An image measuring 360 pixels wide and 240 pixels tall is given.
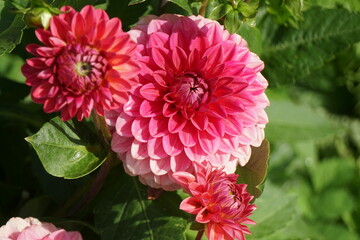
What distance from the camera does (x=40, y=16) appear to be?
581 millimetres

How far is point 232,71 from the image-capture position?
67 centimetres

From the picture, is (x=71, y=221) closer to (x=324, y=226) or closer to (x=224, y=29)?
(x=224, y=29)

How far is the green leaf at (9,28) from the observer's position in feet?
2.31

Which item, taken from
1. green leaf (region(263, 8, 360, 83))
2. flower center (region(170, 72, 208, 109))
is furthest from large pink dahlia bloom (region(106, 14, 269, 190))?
green leaf (region(263, 8, 360, 83))

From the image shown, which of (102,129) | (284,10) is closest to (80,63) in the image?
(102,129)

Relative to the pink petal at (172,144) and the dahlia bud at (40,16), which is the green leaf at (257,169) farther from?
the dahlia bud at (40,16)

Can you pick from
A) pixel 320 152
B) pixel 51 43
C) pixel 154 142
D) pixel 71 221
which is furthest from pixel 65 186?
pixel 320 152

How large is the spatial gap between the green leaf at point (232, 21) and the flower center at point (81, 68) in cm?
20

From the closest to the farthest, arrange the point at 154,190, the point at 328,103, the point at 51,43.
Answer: the point at 51,43 < the point at 154,190 < the point at 328,103

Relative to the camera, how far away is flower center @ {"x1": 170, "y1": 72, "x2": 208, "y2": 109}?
683 mm

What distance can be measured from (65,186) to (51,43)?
0.35 meters

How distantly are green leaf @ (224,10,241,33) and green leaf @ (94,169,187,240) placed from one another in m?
0.23

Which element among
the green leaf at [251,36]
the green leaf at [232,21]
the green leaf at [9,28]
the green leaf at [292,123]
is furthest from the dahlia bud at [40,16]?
the green leaf at [292,123]

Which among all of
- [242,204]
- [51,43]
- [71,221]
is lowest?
[71,221]
